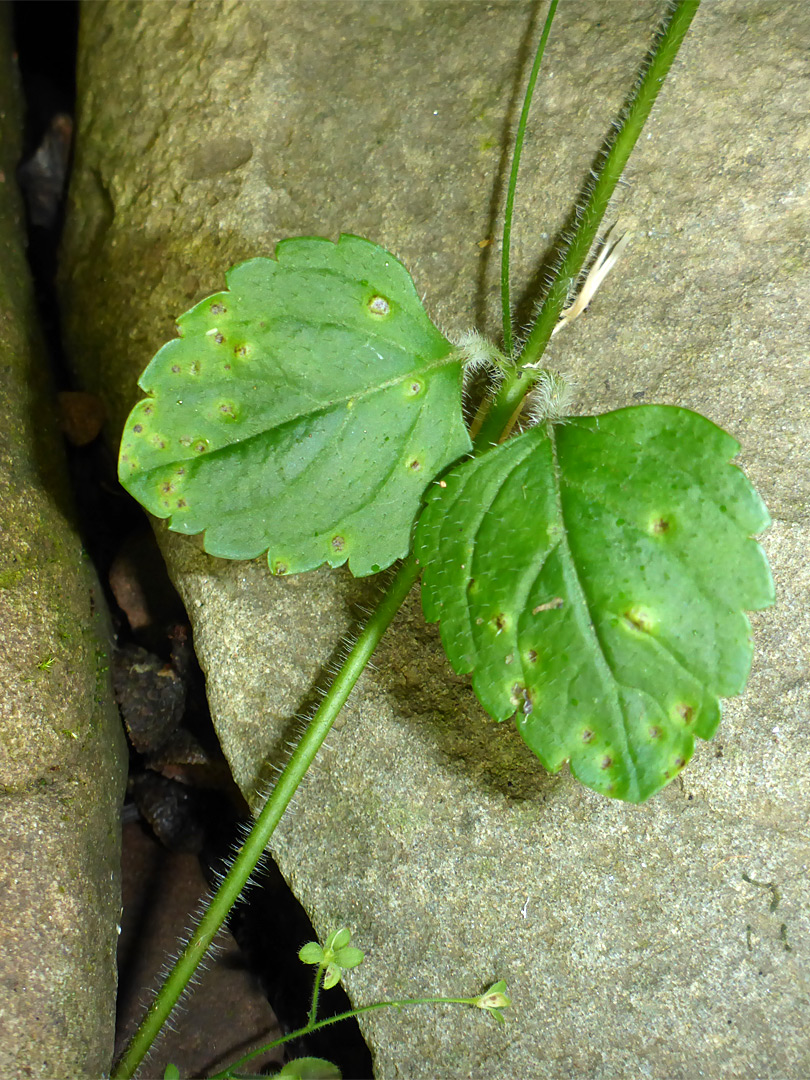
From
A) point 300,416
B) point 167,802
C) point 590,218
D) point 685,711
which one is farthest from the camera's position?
point 167,802

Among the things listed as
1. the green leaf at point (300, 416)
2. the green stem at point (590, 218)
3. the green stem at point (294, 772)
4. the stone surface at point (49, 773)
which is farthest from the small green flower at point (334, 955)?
the green stem at point (590, 218)

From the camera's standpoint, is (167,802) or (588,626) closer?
(588,626)

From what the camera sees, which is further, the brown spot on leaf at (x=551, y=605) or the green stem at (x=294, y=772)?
the green stem at (x=294, y=772)

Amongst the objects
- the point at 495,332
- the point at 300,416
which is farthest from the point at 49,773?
the point at 495,332

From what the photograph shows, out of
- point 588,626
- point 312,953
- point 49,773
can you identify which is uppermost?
point 588,626

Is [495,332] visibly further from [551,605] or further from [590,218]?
[551,605]

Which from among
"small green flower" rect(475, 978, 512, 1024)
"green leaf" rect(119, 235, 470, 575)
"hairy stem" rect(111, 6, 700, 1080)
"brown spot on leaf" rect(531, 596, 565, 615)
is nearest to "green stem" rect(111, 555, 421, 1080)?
"hairy stem" rect(111, 6, 700, 1080)

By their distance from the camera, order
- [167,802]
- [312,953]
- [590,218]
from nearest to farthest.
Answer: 1. [312,953]
2. [590,218]
3. [167,802]

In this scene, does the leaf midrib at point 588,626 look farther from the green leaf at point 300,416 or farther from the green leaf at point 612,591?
the green leaf at point 300,416

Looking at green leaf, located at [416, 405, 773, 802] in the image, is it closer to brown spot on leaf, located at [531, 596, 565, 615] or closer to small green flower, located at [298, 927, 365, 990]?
brown spot on leaf, located at [531, 596, 565, 615]
